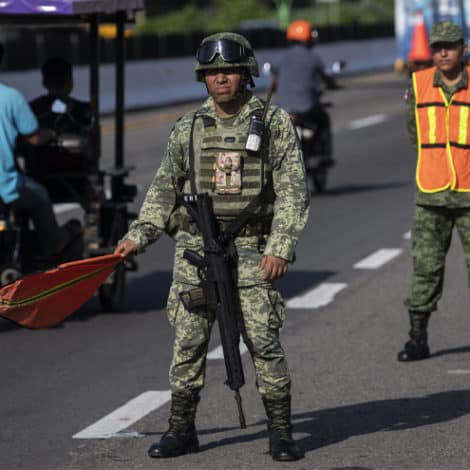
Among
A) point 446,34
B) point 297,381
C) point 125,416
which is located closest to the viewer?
point 125,416

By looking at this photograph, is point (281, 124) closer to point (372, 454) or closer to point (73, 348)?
point (372, 454)

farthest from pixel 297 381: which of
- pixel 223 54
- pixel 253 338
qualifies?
pixel 223 54

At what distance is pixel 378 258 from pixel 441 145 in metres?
4.92

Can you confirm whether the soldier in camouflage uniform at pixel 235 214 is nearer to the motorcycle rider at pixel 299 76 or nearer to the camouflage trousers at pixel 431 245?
the camouflage trousers at pixel 431 245

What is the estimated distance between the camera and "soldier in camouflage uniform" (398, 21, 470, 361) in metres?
9.15

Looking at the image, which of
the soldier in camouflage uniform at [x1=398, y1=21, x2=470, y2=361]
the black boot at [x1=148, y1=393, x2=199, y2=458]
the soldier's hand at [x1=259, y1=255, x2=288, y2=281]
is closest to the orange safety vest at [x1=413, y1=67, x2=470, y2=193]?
the soldier in camouflage uniform at [x1=398, y1=21, x2=470, y2=361]

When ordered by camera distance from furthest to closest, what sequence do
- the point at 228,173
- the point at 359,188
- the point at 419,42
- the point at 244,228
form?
the point at 419,42 → the point at 359,188 → the point at 244,228 → the point at 228,173

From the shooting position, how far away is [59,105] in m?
11.6

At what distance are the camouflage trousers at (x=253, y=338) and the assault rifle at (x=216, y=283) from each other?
5cm

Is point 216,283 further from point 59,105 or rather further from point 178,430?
point 59,105

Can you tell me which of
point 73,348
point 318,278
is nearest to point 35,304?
point 73,348

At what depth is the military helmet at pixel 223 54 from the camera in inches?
268

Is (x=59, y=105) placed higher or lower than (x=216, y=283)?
higher

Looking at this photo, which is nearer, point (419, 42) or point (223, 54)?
point (223, 54)
